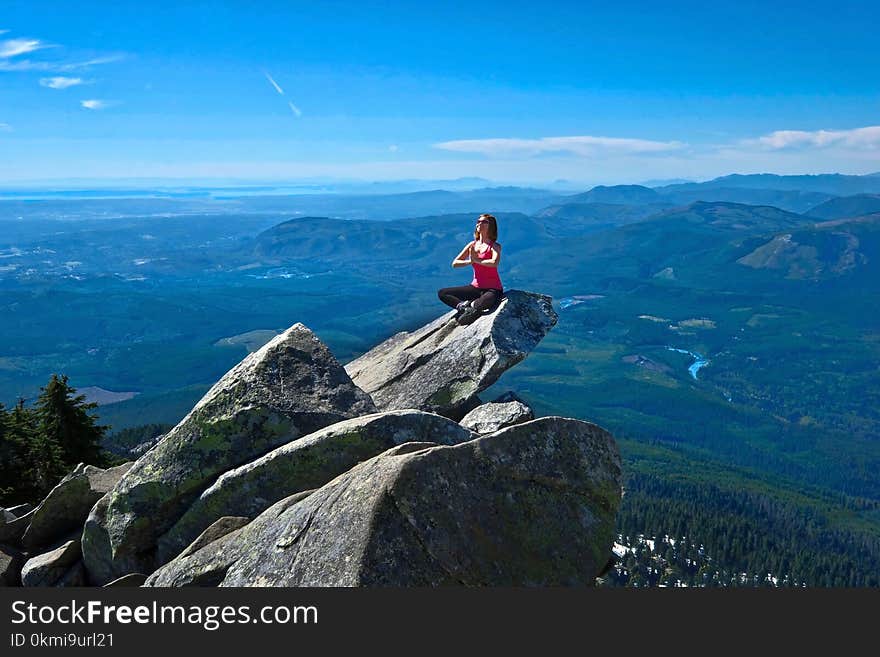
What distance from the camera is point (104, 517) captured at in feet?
56.8

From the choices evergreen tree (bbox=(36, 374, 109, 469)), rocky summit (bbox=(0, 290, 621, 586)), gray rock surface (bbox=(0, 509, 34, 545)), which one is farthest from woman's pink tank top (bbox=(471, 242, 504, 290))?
evergreen tree (bbox=(36, 374, 109, 469))

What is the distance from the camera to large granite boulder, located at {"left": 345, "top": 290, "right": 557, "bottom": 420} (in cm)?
2347

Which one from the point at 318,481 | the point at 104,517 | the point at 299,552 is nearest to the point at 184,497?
the point at 104,517

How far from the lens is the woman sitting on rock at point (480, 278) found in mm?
25031

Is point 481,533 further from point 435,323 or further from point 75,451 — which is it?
point 75,451

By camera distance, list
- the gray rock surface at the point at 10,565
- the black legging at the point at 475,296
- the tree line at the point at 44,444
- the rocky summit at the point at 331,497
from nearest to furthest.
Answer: the rocky summit at the point at 331,497 → the gray rock surface at the point at 10,565 → the black legging at the point at 475,296 → the tree line at the point at 44,444

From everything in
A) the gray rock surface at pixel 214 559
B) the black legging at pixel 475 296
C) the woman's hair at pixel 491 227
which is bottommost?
the gray rock surface at pixel 214 559

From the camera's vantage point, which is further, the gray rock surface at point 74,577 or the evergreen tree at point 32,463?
the evergreen tree at point 32,463

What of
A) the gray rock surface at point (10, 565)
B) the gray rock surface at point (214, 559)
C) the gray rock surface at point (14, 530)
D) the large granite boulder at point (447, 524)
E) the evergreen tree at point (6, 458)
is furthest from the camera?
the evergreen tree at point (6, 458)

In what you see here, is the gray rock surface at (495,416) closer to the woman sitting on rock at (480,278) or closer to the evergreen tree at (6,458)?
the woman sitting on rock at (480,278)

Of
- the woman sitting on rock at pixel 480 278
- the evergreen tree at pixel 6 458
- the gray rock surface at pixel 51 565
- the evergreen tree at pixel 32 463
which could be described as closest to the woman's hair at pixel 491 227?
the woman sitting on rock at pixel 480 278

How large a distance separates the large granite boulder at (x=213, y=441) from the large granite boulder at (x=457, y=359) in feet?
14.1

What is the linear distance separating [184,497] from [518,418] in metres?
11.0

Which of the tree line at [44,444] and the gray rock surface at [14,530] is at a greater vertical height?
the gray rock surface at [14,530]
